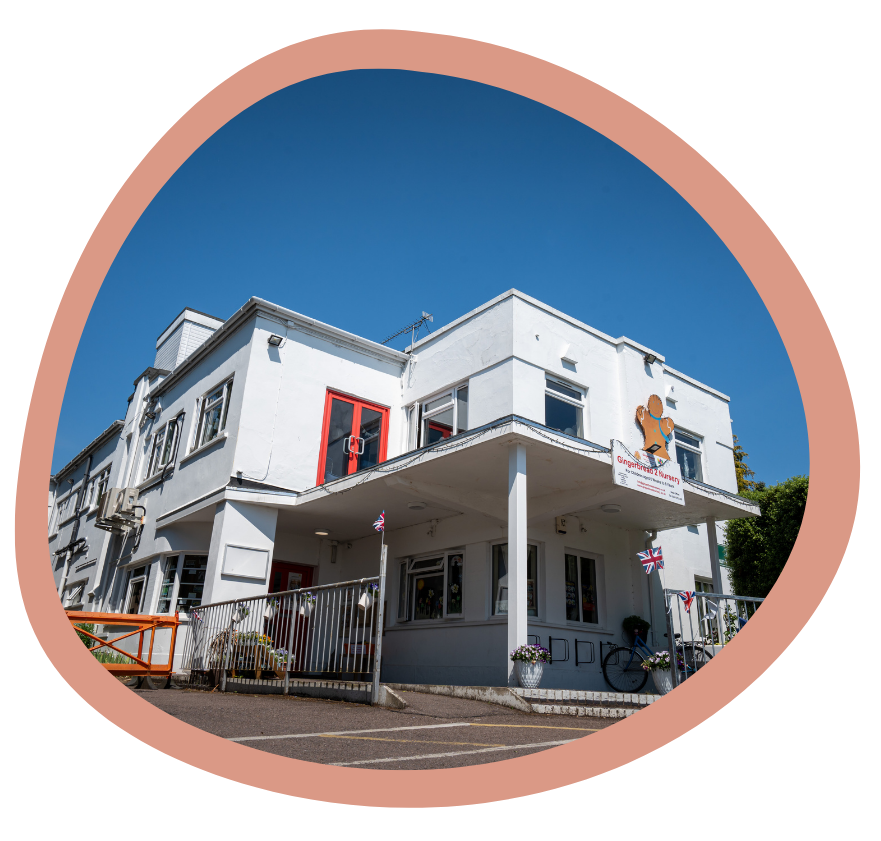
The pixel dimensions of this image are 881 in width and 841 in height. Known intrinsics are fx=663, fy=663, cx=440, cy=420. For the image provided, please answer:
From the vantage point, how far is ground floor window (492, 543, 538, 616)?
1158 cm

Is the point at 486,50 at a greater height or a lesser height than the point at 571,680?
greater

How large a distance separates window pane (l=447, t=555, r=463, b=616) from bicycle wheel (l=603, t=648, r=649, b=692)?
287 centimetres

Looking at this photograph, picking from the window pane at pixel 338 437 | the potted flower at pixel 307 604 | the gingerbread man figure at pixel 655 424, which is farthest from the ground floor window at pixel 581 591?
the potted flower at pixel 307 604

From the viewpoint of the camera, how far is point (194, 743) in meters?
2.02

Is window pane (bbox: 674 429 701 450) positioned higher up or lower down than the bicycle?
higher up

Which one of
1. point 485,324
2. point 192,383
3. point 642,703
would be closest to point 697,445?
point 485,324

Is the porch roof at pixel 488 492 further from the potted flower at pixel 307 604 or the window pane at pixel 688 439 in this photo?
the potted flower at pixel 307 604

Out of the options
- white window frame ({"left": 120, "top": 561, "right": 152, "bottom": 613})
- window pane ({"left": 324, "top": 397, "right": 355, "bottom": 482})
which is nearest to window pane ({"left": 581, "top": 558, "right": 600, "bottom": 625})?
window pane ({"left": 324, "top": 397, "right": 355, "bottom": 482})

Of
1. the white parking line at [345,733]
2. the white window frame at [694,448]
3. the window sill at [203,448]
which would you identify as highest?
the white window frame at [694,448]

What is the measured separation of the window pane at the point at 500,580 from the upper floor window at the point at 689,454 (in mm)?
5347

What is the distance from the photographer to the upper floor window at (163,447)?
1484cm

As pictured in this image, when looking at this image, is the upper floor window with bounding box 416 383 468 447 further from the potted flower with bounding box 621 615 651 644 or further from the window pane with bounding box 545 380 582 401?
the potted flower with bounding box 621 615 651 644

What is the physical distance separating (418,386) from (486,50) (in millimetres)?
11342

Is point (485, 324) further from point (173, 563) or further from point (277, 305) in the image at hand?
point (173, 563)
